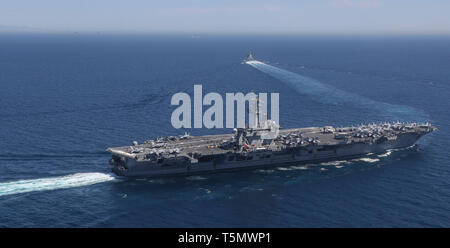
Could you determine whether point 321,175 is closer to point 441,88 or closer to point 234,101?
point 234,101

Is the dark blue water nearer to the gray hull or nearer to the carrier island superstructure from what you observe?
the gray hull

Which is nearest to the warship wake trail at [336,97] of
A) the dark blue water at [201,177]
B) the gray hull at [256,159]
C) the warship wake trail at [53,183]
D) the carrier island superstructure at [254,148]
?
the dark blue water at [201,177]

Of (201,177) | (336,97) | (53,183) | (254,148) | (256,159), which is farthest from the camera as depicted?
(336,97)

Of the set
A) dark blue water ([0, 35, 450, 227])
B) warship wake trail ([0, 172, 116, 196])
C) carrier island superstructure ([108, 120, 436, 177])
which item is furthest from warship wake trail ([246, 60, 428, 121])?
warship wake trail ([0, 172, 116, 196])

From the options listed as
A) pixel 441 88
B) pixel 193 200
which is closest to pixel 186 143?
pixel 193 200

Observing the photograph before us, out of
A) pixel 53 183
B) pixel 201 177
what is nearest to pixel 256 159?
pixel 201 177

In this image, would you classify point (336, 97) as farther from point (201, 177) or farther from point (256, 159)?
point (201, 177)

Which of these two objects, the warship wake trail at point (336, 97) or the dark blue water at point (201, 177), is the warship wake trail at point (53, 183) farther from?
the warship wake trail at point (336, 97)
